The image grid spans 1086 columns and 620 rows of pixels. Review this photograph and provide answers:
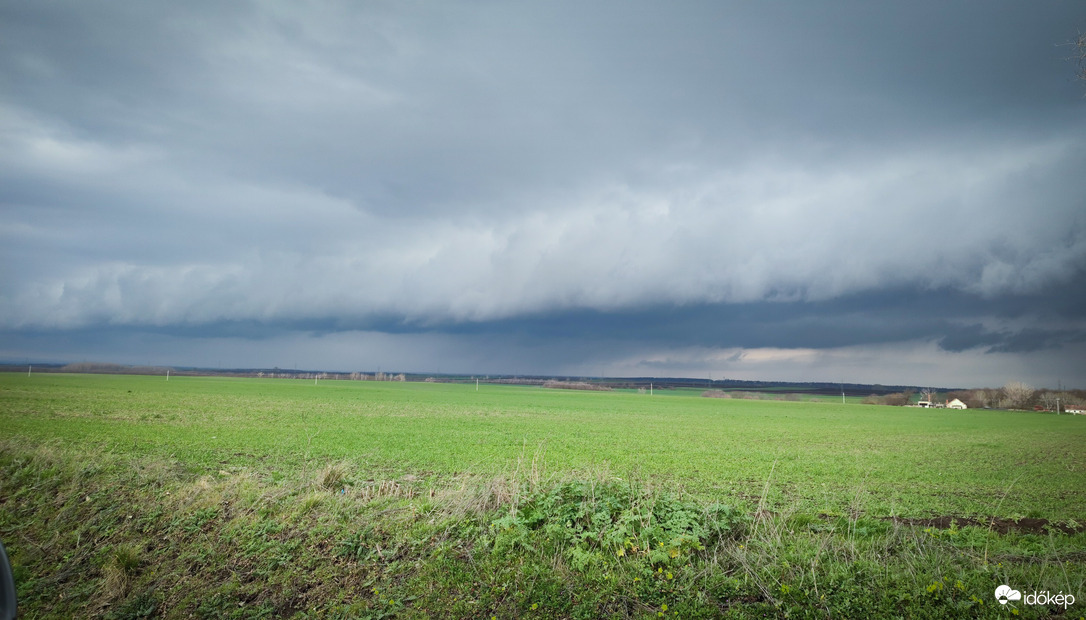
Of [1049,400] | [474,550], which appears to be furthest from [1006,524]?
[1049,400]

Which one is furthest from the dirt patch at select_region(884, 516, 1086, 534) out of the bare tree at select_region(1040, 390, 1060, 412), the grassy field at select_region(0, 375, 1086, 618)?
the bare tree at select_region(1040, 390, 1060, 412)

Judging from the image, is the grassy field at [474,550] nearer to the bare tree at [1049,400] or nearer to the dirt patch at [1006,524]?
the dirt patch at [1006,524]

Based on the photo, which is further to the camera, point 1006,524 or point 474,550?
point 1006,524

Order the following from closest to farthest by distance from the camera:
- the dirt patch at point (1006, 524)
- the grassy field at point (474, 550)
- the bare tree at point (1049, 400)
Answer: the grassy field at point (474, 550), the dirt patch at point (1006, 524), the bare tree at point (1049, 400)

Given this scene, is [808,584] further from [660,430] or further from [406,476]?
[660,430]

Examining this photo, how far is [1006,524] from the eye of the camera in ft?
43.5

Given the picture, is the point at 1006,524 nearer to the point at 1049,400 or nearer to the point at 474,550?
Answer: the point at 474,550

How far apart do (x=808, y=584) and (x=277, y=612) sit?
6.75m

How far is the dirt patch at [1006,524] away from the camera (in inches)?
487

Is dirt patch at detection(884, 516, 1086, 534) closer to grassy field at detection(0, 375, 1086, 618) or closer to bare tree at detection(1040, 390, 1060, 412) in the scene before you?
grassy field at detection(0, 375, 1086, 618)

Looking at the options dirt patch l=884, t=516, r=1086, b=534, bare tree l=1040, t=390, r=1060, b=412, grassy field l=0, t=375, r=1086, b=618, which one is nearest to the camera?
grassy field l=0, t=375, r=1086, b=618

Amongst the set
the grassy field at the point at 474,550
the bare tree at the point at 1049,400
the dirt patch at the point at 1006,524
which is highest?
the grassy field at the point at 474,550

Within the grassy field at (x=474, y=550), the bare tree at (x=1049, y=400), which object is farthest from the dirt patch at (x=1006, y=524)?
the bare tree at (x=1049, y=400)

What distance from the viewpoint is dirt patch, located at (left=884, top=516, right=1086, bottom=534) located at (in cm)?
1238
